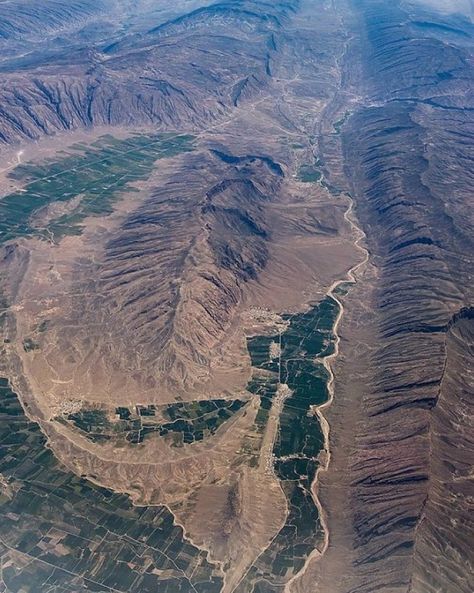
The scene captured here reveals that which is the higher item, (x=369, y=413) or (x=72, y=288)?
(x=369, y=413)

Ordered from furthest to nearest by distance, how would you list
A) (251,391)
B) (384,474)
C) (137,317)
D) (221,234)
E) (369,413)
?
(221,234), (137,317), (251,391), (369,413), (384,474)

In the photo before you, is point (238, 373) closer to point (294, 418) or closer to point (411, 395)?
point (294, 418)

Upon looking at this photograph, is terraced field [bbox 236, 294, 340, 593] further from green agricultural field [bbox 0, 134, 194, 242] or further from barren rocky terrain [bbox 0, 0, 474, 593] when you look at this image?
green agricultural field [bbox 0, 134, 194, 242]

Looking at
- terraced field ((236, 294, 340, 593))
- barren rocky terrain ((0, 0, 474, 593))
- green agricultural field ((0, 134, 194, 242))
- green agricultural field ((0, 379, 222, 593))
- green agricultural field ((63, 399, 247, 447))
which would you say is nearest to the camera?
green agricultural field ((0, 379, 222, 593))

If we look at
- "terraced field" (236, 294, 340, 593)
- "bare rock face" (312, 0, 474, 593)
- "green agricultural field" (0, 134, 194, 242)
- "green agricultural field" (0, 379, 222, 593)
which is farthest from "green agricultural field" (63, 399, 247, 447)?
"green agricultural field" (0, 134, 194, 242)

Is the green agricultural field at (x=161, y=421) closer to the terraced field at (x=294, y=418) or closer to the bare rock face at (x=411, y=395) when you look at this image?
the terraced field at (x=294, y=418)

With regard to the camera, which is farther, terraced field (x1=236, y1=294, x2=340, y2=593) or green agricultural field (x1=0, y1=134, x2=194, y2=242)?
green agricultural field (x1=0, y1=134, x2=194, y2=242)

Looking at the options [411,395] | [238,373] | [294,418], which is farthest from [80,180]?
[411,395]

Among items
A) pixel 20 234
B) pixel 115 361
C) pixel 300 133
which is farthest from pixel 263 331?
pixel 300 133

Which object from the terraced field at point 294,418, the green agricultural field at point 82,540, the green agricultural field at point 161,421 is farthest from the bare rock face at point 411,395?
the green agricultural field at point 161,421

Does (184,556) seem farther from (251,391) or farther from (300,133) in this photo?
(300,133)
